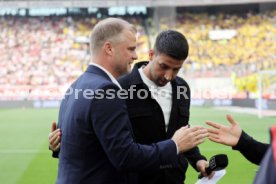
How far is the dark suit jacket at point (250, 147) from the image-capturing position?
326 cm

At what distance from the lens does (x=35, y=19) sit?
149ft

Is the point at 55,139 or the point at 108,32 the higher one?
the point at 108,32

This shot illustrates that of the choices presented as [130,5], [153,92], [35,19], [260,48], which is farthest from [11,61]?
[153,92]

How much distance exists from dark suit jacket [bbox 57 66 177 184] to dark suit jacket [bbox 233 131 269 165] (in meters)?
0.49

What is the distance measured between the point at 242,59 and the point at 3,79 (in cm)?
1727

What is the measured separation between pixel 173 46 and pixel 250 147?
2.73 ft

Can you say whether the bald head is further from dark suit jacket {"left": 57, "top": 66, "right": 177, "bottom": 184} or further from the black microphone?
the black microphone

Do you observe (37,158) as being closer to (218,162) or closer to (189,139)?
(218,162)

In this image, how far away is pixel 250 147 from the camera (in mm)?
3305

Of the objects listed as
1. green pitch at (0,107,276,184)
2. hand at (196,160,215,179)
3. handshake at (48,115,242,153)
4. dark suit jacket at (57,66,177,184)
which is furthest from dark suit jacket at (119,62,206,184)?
green pitch at (0,107,276,184)

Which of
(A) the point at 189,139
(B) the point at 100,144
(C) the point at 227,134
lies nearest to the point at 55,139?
(B) the point at 100,144

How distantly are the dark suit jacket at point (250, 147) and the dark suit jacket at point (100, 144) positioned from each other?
49 centimetres

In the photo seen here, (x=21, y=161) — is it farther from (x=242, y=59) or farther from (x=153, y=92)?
(x=242, y=59)

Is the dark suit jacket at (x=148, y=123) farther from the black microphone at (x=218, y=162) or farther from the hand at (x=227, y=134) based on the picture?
the hand at (x=227, y=134)
